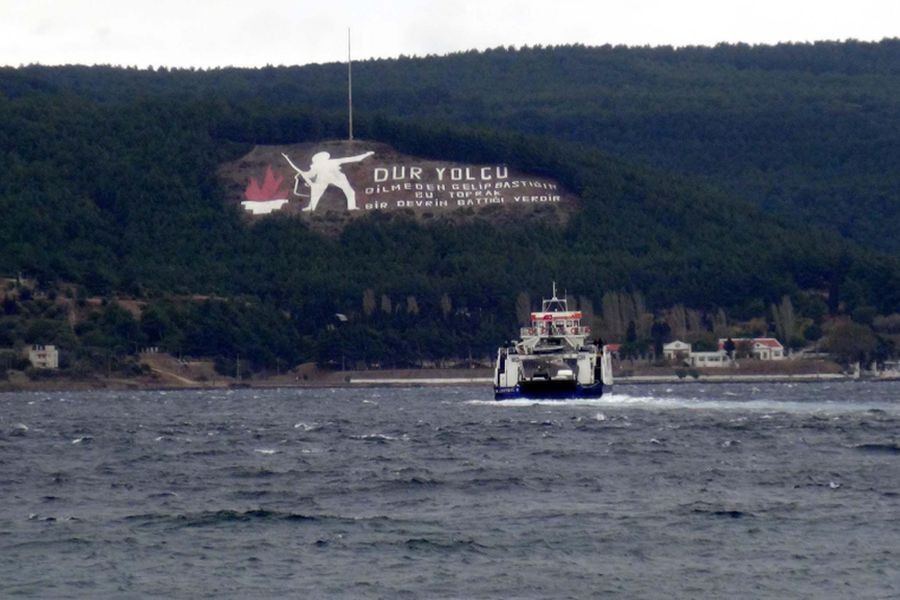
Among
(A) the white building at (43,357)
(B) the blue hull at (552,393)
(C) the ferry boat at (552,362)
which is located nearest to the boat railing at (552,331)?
(C) the ferry boat at (552,362)

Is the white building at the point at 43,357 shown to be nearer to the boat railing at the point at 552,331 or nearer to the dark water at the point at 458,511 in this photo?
the boat railing at the point at 552,331

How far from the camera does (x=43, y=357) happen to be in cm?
18900

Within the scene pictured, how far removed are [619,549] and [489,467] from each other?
19.8 meters

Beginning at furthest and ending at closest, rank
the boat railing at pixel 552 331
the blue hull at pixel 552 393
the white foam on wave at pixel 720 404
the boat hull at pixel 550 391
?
1. the boat railing at pixel 552 331
2. the blue hull at pixel 552 393
3. the boat hull at pixel 550 391
4. the white foam on wave at pixel 720 404

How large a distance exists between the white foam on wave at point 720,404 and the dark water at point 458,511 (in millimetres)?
16822

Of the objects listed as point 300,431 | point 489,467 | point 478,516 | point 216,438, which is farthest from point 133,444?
point 478,516

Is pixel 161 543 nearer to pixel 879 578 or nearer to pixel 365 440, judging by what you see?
pixel 879 578

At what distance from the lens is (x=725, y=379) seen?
7835 inches

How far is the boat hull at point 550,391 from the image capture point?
4619 inches

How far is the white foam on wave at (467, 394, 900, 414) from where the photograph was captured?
10756 cm

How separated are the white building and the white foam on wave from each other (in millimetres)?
69303

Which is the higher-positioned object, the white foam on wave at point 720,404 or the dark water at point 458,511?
the white foam on wave at point 720,404

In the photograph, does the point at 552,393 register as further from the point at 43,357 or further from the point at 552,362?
the point at 43,357

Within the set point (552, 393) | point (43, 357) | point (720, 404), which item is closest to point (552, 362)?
point (552, 393)
